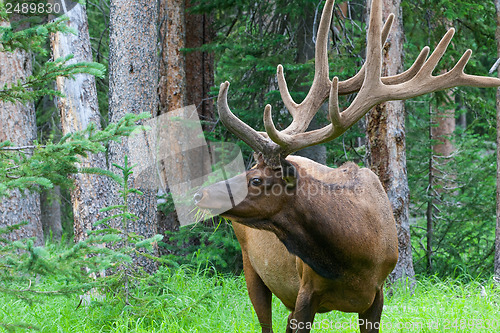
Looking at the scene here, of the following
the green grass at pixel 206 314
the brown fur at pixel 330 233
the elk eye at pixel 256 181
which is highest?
the elk eye at pixel 256 181

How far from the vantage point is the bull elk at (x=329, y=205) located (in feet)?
13.0

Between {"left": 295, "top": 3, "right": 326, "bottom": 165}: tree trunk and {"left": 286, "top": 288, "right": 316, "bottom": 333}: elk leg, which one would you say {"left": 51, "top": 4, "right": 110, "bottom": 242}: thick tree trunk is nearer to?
{"left": 286, "top": 288, "right": 316, "bottom": 333}: elk leg

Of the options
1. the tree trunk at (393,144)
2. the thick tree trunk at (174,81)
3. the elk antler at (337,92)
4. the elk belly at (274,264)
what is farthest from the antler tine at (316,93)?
the thick tree trunk at (174,81)

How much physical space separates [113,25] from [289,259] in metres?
3.60

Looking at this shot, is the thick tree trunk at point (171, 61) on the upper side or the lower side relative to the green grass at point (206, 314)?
upper

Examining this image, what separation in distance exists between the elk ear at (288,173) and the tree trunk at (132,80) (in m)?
2.66

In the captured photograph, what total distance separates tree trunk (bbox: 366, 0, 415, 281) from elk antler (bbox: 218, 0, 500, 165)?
6.05ft

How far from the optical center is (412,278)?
6656mm

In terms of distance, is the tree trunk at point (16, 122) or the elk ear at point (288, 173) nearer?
the elk ear at point (288, 173)

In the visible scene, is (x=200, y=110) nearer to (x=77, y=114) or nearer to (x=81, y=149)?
(x=77, y=114)

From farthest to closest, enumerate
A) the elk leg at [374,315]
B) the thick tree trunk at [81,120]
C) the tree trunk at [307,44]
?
the tree trunk at [307,44] → the thick tree trunk at [81,120] → the elk leg at [374,315]

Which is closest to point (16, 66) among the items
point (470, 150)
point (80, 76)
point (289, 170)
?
point (80, 76)

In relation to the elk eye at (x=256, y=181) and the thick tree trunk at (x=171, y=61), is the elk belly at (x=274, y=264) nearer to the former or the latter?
the elk eye at (x=256, y=181)

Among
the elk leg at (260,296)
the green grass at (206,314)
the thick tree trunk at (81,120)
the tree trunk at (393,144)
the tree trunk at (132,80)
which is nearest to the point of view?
the green grass at (206,314)
